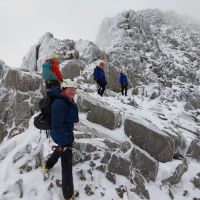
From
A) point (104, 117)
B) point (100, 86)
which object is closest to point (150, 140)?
point (104, 117)

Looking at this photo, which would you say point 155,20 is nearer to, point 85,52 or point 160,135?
point 85,52

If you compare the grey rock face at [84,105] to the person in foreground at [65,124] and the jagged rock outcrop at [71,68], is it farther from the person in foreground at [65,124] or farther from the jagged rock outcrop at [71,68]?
the jagged rock outcrop at [71,68]

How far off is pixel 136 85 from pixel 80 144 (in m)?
20.4

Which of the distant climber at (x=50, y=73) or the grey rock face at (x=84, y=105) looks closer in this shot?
the distant climber at (x=50, y=73)

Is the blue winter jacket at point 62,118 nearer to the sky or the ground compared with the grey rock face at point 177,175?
nearer to the sky

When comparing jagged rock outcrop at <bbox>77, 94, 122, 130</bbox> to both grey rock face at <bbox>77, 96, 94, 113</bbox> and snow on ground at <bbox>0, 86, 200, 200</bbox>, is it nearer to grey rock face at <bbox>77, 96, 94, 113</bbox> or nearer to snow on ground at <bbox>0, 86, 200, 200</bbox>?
grey rock face at <bbox>77, 96, 94, 113</bbox>

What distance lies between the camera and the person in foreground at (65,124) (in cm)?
770

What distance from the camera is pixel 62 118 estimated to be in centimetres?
773

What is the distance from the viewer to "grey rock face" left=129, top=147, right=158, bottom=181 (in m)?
11.9

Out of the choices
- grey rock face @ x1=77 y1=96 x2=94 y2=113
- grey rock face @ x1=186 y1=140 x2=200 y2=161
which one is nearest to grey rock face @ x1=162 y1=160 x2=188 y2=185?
grey rock face @ x1=186 y1=140 x2=200 y2=161

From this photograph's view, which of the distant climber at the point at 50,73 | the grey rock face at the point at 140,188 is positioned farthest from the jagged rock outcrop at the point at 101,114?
the grey rock face at the point at 140,188

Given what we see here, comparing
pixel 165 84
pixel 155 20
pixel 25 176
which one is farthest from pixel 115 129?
pixel 155 20

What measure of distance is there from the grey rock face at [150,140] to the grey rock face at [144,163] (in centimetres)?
88

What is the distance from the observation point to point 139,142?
43.2ft
